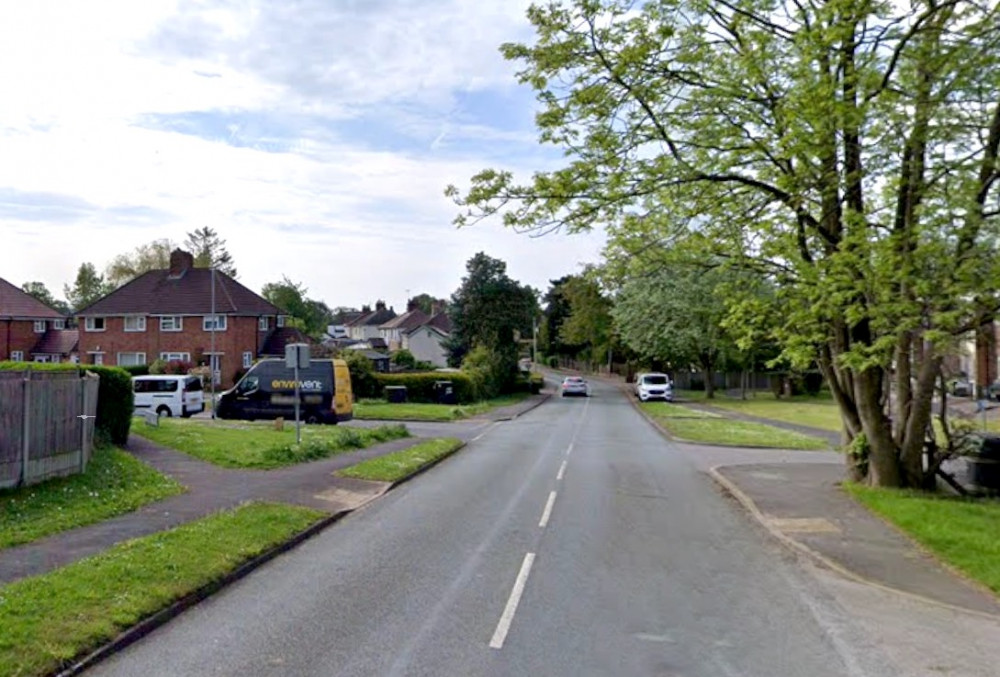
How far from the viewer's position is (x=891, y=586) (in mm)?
9016

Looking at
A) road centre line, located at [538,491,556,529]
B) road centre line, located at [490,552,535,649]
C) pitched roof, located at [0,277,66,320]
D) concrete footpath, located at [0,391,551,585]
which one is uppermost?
pitched roof, located at [0,277,66,320]

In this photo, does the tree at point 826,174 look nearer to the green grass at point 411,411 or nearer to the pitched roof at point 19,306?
the green grass at point 411,411

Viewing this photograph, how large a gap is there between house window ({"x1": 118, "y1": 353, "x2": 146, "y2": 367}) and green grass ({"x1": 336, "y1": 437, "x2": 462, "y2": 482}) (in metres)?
36.5

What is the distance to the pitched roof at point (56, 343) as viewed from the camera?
57812mm

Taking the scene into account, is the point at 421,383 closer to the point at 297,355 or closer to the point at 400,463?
the point at 297,355

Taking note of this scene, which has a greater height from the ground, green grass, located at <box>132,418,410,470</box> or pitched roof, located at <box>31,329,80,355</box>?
pitched roof, located at <box>31,329,80,355</box>

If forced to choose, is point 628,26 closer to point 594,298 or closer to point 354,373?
point 354,373

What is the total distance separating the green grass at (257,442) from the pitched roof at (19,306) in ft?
127

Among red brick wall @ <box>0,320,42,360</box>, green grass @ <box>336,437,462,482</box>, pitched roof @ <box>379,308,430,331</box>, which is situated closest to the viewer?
green grass @ <box>336,437,462,482</box>

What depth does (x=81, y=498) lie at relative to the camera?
38.3 ft

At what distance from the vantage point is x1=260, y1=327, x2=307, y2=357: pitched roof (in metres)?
53.6

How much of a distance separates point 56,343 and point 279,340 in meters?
17.1

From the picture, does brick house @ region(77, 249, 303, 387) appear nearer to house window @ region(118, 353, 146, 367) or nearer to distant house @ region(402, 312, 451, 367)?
house window @ region(118, 353, 146, 367)

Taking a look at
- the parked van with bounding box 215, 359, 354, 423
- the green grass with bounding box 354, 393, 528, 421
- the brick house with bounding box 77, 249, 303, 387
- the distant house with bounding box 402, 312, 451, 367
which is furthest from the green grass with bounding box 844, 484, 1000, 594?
the distant house with bounding box 402, 312, 451, 367
